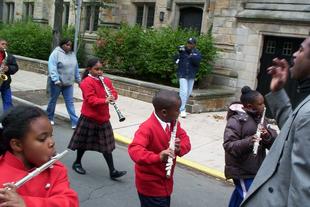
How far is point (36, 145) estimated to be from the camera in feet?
7.27

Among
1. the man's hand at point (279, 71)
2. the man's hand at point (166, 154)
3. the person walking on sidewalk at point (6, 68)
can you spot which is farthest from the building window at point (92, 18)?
the man's hand at point (279, 71)

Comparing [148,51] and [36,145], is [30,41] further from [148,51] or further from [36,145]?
[36,145]

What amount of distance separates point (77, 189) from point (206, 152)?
2966 millimetres

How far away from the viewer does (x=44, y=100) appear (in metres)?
11.2

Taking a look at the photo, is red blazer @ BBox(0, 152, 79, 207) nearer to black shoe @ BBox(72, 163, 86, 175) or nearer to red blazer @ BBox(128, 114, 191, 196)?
red blazer @ BBox(128, 114, 191, 196)

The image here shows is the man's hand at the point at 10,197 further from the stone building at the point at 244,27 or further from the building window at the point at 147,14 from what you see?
the building window at the point at 147,14

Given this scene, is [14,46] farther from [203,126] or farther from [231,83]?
[203,126]

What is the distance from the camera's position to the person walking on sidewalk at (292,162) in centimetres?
209

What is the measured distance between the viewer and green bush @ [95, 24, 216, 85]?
12.0 m

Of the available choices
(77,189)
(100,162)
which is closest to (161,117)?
(77,189)

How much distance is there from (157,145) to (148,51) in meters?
9.33

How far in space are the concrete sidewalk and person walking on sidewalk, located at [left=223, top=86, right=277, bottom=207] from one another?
2.57 metres

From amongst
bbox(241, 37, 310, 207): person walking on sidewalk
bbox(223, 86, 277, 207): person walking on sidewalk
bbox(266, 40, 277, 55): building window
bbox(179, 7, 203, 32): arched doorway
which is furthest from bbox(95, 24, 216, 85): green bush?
bbox(241, 37, 310, 207): person walking on sidewalk

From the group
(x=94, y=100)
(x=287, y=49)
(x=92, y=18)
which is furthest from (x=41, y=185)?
(x=92, y=18)
